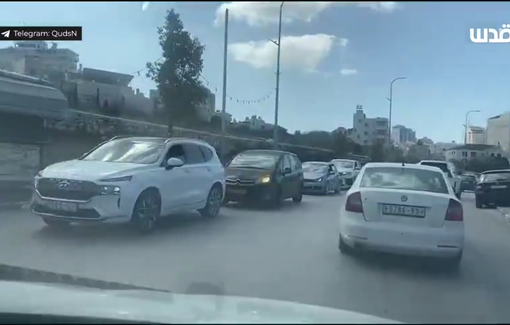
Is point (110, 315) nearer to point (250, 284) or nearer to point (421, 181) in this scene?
point (250, 284)

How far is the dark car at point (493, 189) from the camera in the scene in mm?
13048

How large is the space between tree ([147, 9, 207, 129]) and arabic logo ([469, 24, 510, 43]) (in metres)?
7.12

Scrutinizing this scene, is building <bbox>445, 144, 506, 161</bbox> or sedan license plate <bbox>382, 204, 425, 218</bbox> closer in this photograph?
sedan license plate <bbox>382, 204, 425, 218</bbox>

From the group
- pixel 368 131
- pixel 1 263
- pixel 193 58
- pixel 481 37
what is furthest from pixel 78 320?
pixel 193 58

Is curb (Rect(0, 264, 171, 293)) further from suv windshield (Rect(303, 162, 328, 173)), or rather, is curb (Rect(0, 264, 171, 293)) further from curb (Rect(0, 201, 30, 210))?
suv windshield (Rect(303, 162, 328, 173))

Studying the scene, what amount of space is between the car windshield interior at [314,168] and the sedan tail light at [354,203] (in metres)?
10.5

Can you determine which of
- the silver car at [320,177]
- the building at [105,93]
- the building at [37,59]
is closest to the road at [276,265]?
the building at [37,59]

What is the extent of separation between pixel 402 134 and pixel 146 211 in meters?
4.89

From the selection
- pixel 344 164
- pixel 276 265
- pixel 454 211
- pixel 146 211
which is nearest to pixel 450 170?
pixel 454 211

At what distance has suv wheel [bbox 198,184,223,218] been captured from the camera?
42.8 feet

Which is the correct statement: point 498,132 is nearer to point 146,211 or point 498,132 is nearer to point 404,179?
point 404,179

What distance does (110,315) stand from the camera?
13.2ft

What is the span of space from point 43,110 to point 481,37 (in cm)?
1158

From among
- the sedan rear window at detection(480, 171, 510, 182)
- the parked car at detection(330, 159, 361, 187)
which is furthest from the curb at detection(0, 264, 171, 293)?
the parked car at detection(330, 159, 361, 187)
